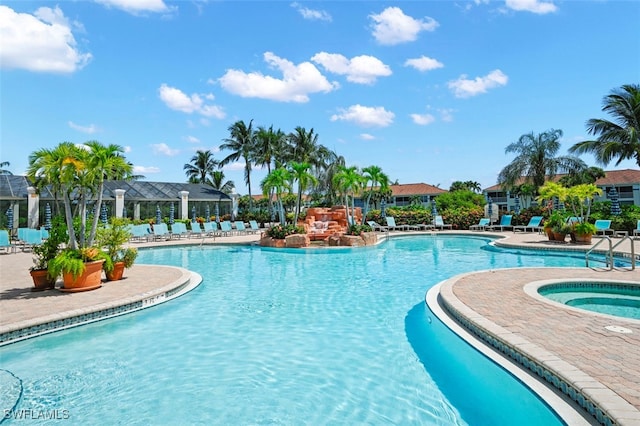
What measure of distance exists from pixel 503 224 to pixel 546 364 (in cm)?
2279

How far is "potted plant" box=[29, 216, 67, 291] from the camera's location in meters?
7.82

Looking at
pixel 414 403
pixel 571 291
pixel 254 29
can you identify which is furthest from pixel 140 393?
pixel 254 29

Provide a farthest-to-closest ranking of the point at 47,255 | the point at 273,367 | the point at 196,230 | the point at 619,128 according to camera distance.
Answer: the point at 619,128 → the point at 196,230 → the point at 47,255 → the point at 273,367

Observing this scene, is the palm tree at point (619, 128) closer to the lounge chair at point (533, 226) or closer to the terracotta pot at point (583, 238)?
the lounge chair at point (533, 226)

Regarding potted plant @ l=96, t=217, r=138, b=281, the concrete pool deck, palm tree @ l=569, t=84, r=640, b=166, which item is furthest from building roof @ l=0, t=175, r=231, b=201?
palm tree @ l=569, t=84, r=640, b=166

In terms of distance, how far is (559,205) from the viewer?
23.0 m

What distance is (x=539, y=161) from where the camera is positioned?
30328 mm

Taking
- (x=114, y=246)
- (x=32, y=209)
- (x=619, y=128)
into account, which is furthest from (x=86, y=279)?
(x=619, y=128)

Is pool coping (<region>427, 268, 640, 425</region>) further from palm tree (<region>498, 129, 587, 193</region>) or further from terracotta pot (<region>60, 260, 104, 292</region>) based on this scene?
palm tree (<region>498, 129, 587, 193</region>)

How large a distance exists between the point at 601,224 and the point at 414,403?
62.5ft

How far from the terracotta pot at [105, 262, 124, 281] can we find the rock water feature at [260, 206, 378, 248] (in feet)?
32.5

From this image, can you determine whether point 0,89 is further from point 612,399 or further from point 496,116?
point 496,116

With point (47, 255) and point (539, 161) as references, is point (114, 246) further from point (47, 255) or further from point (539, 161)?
point (539, 161)

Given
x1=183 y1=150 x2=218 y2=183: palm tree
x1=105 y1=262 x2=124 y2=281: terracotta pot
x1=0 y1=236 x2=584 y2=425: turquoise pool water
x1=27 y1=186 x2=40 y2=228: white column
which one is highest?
x1=183 y1=150 x2=218 y2=183: palm tree
